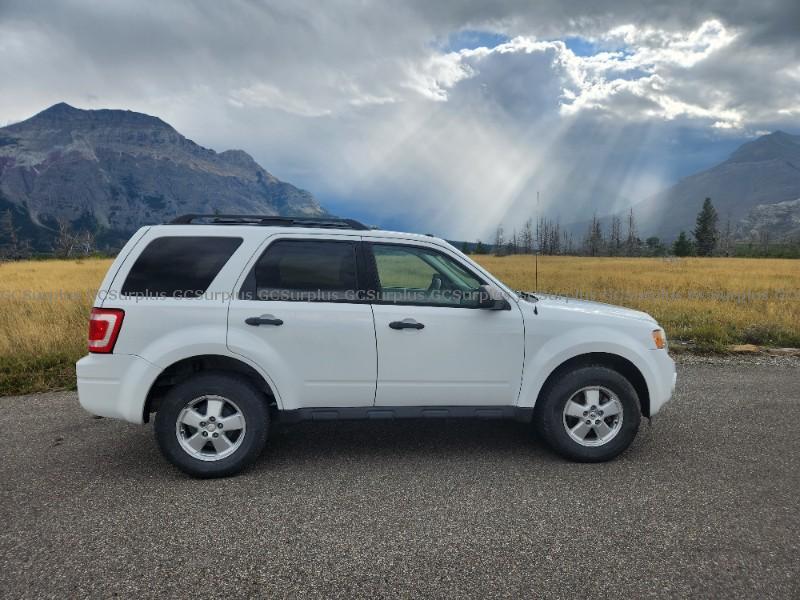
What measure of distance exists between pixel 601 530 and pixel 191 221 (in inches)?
141

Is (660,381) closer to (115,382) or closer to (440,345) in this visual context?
(440,345)

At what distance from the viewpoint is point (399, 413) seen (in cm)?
372

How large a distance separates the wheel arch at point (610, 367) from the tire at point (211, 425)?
2.22m

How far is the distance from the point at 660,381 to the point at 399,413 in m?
2.14

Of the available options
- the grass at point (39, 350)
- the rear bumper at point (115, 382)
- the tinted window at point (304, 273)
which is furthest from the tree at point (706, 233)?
the rear bumper at point (115, 382)

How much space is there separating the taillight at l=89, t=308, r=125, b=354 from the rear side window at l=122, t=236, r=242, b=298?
0.55 feet

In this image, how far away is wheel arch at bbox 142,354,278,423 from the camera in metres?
3.58

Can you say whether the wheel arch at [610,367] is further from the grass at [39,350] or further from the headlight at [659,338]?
the grass at [39,350]

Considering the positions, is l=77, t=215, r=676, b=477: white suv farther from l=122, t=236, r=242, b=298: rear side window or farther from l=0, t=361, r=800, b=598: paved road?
l=0, t=361, r=800, b=598: paved road

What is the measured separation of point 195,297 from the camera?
11.6 feet

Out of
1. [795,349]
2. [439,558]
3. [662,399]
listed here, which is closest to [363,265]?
[439,558]

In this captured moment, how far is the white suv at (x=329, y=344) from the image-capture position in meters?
3.48

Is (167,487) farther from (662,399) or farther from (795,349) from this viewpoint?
(795,349)

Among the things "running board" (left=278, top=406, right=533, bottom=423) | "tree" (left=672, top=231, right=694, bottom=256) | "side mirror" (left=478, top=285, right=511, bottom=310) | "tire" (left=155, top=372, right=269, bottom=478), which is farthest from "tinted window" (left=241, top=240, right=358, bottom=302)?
"tree" (left=672, top=231, right=694, bottom=256)
